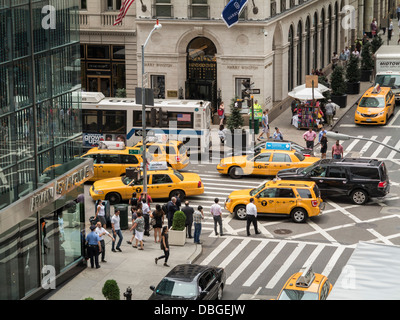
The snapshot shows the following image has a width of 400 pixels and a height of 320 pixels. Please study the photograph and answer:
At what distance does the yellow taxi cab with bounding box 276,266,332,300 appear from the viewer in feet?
70.0

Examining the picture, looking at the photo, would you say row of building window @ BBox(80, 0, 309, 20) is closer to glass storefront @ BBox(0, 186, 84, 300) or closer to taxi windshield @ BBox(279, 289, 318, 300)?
glass storefront @ BBox(0, 186, 84, 300)

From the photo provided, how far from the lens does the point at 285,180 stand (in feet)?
113

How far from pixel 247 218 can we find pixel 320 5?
39.3 m

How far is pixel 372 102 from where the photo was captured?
51719mm

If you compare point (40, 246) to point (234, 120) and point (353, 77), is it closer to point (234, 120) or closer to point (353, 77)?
point (234, 120)

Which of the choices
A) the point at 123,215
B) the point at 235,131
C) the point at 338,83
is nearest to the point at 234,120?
the point at 235,131

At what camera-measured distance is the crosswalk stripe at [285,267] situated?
85.9ft

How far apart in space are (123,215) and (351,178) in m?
10.2

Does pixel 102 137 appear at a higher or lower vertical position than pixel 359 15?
lower

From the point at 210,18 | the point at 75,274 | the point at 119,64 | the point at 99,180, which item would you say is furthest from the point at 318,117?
the point at 75,274

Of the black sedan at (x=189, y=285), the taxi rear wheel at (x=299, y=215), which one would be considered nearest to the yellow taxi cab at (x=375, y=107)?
the taxi rear wheel at (x=299, y=215)

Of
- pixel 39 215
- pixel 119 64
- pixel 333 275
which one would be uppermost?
pixel 119 64

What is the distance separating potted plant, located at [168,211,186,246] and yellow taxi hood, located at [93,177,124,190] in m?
6.00

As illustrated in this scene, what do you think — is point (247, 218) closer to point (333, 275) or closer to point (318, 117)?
point (333, 275)
